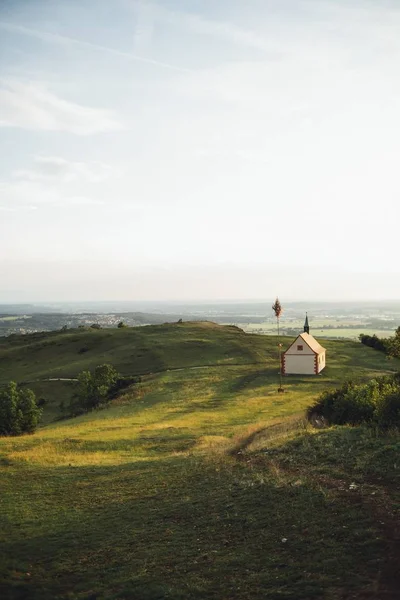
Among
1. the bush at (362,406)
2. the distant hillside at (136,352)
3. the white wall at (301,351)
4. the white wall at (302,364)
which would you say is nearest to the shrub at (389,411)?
the bush at (362,406)

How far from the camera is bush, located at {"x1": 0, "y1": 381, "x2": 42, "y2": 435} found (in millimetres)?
59562

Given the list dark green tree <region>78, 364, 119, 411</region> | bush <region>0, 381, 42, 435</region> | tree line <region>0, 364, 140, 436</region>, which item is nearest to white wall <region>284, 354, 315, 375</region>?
tree line <region>0, 364, 140, 436</region>

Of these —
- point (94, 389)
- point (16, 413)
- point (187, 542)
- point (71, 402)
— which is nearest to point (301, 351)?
point (94, 389)

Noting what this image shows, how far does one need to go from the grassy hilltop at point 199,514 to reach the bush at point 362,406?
8.67ft

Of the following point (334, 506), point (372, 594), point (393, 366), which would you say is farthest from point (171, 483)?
point (393, 366)

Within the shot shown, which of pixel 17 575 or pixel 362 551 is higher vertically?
pixel 362 551

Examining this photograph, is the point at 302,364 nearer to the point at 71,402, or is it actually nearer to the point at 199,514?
the point at 71,402

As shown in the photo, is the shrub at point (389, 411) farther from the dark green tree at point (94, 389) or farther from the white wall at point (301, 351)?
the white wall at point (301, 351)

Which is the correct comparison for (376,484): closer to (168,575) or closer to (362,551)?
(362,551)

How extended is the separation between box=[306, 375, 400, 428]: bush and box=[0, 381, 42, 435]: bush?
35.9 metres

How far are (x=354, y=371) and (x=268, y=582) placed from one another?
81.0 m

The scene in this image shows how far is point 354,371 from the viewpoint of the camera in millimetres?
90000

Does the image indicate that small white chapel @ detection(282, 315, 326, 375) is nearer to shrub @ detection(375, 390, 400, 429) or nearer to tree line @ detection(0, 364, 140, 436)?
tree line @ detection(0, 364, 140, 436)

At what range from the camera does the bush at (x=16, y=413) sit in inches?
2345
